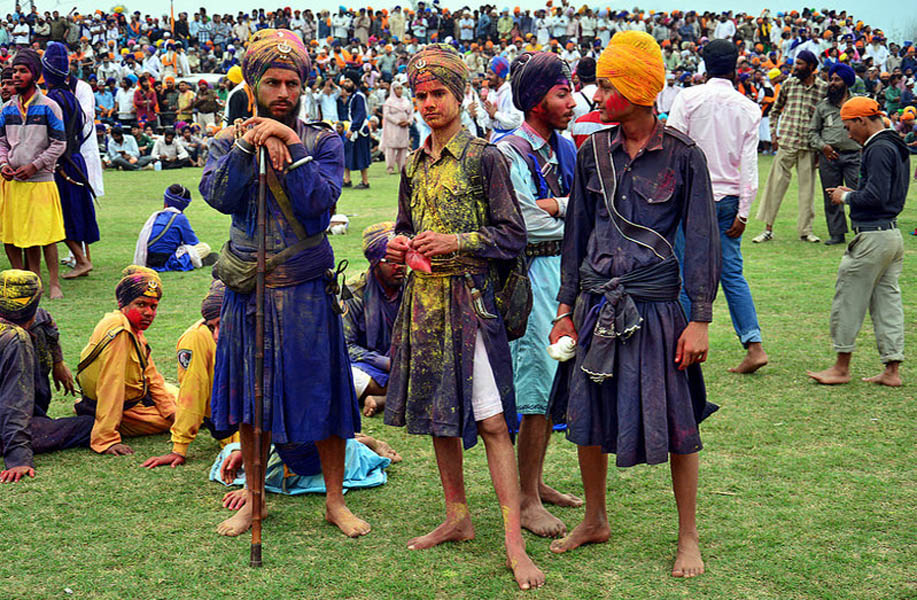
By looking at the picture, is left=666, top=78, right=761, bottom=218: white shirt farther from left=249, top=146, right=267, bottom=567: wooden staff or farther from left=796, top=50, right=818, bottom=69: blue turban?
left=796, top=50, right=818, bottom=69: blue turban

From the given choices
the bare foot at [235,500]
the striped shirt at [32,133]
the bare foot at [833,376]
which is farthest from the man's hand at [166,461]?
the striped shirt at [32,133]

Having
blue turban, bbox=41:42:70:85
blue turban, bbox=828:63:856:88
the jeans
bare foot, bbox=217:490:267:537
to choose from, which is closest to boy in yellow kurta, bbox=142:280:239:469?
bare foot, bbox=217:490:267:537

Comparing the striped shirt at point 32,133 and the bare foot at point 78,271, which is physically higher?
the striped shirt at point 32,133

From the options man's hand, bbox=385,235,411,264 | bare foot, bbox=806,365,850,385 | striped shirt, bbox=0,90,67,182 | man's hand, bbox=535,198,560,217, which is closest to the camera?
man's hand, bbox=385,235,411,264

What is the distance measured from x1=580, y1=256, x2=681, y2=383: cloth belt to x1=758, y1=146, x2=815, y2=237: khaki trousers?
8.48 meters

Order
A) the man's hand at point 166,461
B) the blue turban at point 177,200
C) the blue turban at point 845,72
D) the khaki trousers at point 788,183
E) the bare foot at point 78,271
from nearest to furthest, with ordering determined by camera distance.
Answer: the man's hand at point 166,461 → the bare foot at point 78,271 → the blue turban at point 845,72 → the blue turban at point 177,200 → the khaki trousers at point 788,183

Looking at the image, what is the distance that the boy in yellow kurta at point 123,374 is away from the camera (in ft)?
17.3

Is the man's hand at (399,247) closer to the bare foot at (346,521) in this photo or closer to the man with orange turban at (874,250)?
the bare foot at (346,521)

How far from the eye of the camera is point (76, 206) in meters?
9.45

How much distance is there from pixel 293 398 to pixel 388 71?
27845 millimetres

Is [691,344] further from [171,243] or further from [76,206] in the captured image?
[171,243]

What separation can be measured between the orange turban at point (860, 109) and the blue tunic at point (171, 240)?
22.1ft

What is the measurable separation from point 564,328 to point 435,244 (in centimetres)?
62

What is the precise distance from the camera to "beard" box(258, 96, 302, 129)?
4004mm
